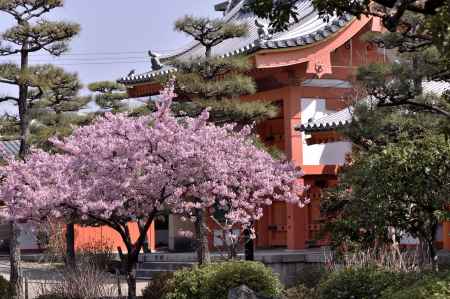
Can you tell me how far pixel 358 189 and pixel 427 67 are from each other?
3566 millimetres

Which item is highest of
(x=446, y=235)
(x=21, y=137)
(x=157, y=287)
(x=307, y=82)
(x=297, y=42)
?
(x=297, y=42)

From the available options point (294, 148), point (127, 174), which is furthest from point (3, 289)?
point (294, 148)

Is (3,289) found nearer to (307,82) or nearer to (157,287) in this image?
(157,287)

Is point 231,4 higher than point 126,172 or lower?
higher

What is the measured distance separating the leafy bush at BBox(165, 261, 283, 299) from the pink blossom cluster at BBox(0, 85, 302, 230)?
1.31 m

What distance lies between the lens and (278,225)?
23.9m

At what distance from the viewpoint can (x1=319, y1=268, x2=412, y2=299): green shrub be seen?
32.1 ft

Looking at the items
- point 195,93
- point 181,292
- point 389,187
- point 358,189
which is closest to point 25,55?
point 195,93

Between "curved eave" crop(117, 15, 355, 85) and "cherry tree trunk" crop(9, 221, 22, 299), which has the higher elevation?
"curved eave" crop(117, 15, 355, 85)

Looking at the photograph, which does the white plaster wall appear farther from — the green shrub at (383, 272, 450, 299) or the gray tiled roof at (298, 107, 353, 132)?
the green shrub at (383, 272, 450, 299)

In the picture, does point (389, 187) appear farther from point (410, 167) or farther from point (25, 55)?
point (25, 55)

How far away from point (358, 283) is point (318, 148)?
1193 centimetres

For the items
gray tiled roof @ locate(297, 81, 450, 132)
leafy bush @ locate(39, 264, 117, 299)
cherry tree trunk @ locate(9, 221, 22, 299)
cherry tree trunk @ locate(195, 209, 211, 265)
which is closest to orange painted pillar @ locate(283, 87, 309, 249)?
gray tiled roof @ locate(297, 81, 450, 132)

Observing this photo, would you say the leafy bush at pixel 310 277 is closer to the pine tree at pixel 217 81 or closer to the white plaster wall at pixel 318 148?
the pine tree at pixel 217 81
